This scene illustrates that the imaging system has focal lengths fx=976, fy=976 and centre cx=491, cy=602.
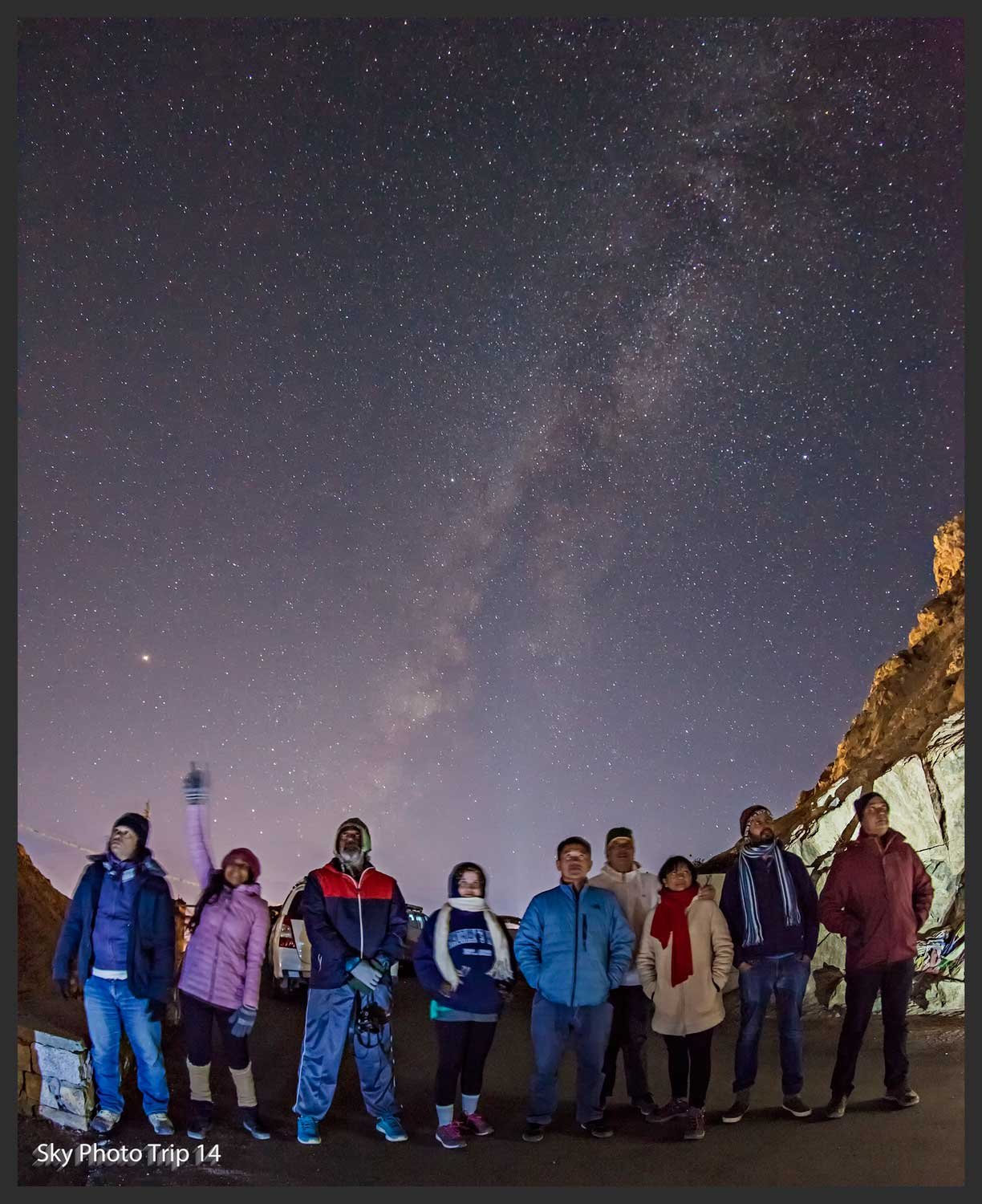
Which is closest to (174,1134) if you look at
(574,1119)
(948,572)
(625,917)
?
(574,1119)

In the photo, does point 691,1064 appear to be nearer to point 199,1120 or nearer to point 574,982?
point 574,982

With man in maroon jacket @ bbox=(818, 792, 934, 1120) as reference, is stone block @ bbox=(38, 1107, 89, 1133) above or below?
below

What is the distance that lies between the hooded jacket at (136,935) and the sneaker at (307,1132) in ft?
4.34

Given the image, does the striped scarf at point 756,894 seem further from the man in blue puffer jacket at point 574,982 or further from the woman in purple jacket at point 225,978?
the woman in purple jacket at point 225,978

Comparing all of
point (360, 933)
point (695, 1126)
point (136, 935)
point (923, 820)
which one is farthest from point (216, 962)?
point (923, 820)

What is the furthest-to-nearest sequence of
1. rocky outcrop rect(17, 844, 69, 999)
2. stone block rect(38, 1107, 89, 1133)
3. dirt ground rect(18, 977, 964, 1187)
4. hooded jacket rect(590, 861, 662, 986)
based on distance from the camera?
rocky outcrop rect(17, 844, 69, 999)
hooded jacket rect(590, 861, 662, 986)
stone block rect(38, 1107, 89, 1133)
dirt ground rect(18, 977, 964, 1187)

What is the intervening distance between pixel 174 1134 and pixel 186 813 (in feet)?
7.43

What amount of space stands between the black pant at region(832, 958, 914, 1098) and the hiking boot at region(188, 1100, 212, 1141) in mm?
4542

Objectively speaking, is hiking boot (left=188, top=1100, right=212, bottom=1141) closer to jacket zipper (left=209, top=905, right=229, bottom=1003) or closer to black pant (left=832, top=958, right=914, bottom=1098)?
jacket zipper (left=209, top=905, right=229, bottom=1003)

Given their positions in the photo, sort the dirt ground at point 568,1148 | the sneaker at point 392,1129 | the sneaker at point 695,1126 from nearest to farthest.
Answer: the dirt ground at point 568,1148 < the sneaker at point 695,1126 < the sneaker at point 392,1129

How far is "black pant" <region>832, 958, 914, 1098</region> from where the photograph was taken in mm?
7172

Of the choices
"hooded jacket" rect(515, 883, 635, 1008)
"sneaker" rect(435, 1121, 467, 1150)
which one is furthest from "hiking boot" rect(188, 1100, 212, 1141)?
"hooded jacket" rect(515, 883, 635, 1008)

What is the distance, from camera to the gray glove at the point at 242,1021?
6.87 m

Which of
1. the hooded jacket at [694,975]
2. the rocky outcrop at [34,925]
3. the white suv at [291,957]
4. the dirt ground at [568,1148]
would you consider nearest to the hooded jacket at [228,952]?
the dirt ground at [568,1148]
